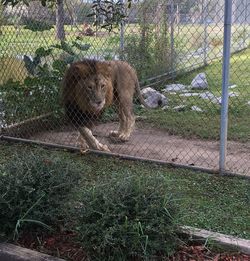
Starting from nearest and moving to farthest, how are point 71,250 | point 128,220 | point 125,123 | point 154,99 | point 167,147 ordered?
1. point 128,220
2. point 71,250
3. point 167,147
4. point 125,123
5. point 154,99

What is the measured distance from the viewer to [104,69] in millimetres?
5988

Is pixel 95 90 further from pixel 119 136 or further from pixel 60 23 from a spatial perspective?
pixel 60 23

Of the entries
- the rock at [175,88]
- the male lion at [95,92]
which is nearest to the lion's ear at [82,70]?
the male lion at [95,92]

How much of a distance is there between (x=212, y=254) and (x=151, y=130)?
4079 millimetres

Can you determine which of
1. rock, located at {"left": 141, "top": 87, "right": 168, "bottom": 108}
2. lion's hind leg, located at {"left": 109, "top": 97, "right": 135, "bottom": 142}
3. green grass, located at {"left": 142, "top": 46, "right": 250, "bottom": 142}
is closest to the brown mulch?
lion's hind leg, located at {"left": 109, "top": 97, "right": 135, "bottom": 142}

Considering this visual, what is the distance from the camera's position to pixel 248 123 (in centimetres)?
734

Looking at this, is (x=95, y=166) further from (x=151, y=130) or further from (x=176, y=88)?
(x=176, y=88)

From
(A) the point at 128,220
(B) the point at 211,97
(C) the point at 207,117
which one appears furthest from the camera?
(B) the point at 211,97

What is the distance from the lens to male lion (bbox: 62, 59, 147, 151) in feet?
19.4

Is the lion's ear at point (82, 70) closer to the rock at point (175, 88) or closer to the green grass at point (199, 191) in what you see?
the green grass at point (199, 191)

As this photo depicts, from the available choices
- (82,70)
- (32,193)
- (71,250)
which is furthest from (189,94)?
(71,250)

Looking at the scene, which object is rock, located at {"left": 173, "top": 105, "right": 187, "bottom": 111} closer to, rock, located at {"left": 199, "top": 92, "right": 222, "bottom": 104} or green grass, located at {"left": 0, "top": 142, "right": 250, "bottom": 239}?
rock, located at {"left": 199, "top": 92, "right": 222, "bottom": 104}

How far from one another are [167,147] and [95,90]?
1.26m

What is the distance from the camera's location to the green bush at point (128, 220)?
3082mm
